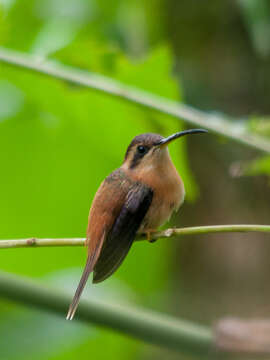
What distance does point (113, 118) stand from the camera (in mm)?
3072

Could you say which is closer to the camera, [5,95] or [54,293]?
[54,293]

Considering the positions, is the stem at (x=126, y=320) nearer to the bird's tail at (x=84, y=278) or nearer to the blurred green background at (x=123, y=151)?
the bird's tail at (x=84, y=278)

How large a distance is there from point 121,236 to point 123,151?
3.00ft

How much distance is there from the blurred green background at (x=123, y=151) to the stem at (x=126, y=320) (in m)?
0.81

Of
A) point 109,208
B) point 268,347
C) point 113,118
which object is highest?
point 113,118

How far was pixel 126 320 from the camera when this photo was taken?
2.22 m

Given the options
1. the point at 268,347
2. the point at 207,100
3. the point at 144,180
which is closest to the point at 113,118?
the point at 144,180

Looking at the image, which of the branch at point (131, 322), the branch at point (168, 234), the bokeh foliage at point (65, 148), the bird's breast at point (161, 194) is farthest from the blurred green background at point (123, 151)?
the branch at point (168, 234)

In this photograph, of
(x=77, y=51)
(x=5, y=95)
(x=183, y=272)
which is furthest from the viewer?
(x=183, y=272)

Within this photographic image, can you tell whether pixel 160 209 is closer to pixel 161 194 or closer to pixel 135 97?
pixel 161 194

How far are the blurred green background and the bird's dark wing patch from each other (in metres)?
0.50

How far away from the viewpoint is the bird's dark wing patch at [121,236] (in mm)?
2252

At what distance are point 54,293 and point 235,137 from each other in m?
0.96

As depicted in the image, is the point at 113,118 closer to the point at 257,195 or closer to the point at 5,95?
the point at 5,95
